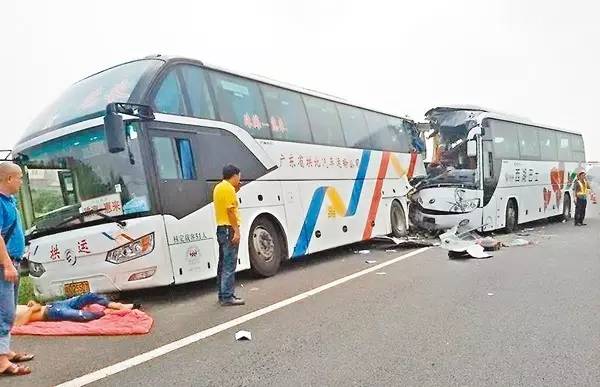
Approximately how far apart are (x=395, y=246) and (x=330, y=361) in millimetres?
8569

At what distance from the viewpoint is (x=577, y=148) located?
Answer: 2162cm

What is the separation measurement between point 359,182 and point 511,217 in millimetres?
6168

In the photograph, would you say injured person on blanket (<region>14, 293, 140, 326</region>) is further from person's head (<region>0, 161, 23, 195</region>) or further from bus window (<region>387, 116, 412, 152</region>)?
bus window (<region>387, 116, 412, 152</region>)

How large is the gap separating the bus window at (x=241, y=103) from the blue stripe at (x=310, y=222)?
1.75 metres

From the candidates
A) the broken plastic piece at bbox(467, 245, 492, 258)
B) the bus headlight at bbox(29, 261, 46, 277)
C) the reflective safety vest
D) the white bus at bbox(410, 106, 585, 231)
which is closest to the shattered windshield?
the white bus at bbox(410, 106, 585, 231)

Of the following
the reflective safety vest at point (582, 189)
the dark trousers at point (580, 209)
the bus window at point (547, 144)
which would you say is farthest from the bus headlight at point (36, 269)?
the dark trousers at point (580, 209)

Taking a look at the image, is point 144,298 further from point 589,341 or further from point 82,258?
point 589,341

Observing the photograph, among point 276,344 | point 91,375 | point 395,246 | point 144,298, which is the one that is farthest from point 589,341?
point 395,246

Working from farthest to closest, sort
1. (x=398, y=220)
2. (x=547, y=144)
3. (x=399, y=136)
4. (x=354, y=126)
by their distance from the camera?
(x=547, y=144) → (x=399, y=136) → (x=398, y=220) → (x=354, y=126)

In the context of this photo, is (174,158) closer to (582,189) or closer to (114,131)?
(114,131)

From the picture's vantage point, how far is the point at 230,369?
159 inches

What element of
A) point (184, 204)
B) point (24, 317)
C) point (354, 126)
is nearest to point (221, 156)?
point (184, 204)

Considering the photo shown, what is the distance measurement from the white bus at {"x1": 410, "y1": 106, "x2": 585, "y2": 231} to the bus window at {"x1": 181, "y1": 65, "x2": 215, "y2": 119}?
775 centimetres

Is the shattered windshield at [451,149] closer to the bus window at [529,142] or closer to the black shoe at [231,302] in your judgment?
the bus window at [529,142]
